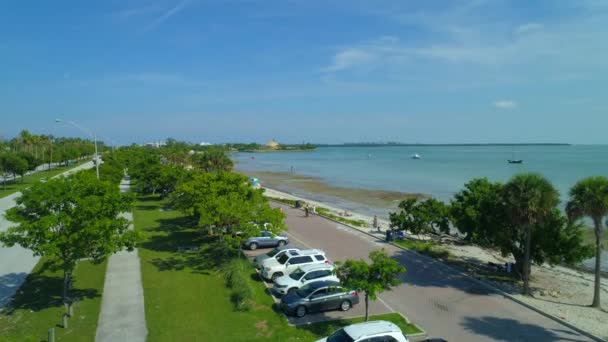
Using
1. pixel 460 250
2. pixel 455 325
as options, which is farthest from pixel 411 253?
pixel 455 325

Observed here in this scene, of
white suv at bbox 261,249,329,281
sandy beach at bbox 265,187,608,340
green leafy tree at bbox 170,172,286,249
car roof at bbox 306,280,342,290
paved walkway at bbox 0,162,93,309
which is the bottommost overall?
sandy beach at bbox 265,187,608,340

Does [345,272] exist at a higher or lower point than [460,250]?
higher

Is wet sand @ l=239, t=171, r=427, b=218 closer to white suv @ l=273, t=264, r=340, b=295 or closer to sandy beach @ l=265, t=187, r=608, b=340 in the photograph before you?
sandy beach @ l=265, t=187, r=608, b=340

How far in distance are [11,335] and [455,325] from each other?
15.3 metres

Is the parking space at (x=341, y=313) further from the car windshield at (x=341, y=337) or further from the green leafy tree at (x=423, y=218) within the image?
the green leafy tree at (x=423, y=218)

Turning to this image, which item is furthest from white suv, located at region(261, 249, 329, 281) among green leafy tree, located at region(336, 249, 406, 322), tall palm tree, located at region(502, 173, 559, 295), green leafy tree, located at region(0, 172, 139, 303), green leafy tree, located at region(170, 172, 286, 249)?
tall palm tree, located at region(502, 173, 559, 295)

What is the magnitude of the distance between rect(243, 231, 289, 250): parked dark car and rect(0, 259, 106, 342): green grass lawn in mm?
8622

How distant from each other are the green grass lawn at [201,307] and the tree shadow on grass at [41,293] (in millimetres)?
2732

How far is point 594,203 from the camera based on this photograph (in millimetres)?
15883

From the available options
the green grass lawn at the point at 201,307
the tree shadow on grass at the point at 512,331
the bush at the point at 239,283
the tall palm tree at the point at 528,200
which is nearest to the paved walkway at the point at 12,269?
the green grass lawn at the point at 201,307

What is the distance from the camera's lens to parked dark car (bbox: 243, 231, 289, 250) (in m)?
25.2

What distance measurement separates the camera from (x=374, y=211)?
47250mm

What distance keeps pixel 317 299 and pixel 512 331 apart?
23.4 ft

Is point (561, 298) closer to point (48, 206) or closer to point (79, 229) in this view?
point (79, 229)
